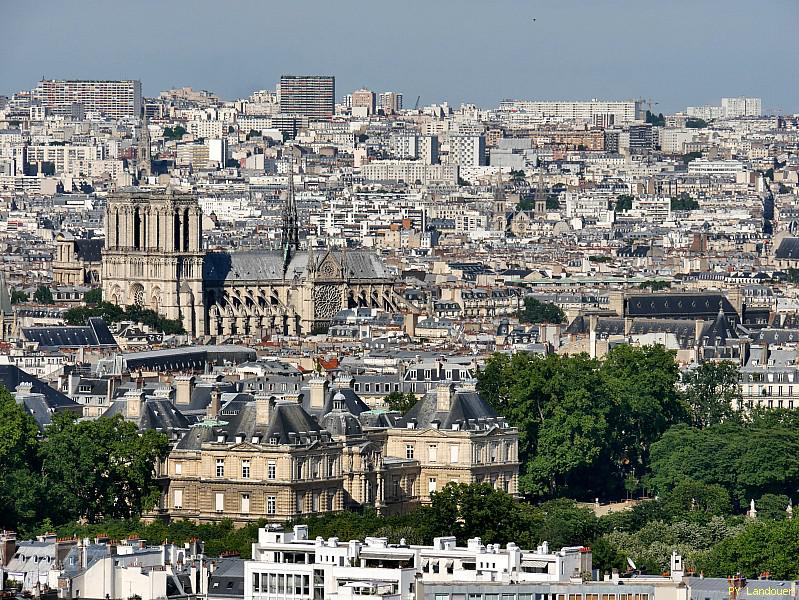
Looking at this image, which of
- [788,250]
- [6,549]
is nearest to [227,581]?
[6,549]

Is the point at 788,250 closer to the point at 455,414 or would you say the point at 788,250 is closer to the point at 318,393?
the point at 318,393

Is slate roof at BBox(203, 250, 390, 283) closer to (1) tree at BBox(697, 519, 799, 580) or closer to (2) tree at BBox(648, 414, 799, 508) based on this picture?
(2) tree at BBox(648, 414, 799, 508)

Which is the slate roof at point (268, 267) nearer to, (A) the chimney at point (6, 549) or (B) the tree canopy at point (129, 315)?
(B) the tree canopy at point (129, 315)

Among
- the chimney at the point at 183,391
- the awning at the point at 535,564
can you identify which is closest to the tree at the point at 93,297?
the chimney at the point at 183,391

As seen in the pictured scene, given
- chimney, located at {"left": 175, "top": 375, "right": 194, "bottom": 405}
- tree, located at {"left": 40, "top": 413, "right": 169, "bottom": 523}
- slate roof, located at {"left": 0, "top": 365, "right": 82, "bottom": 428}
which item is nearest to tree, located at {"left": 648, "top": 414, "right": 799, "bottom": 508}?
chimney, located at {"left": 175, "top": 375, "right": 194, "bottom": 405}

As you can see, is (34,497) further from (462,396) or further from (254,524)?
(462,396)

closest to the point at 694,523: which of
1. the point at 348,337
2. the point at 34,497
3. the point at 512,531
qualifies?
the point at 512,531

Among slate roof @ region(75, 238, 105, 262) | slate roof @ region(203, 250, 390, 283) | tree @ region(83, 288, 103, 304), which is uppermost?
slate roof @ region(75, 238, 105, 262)
